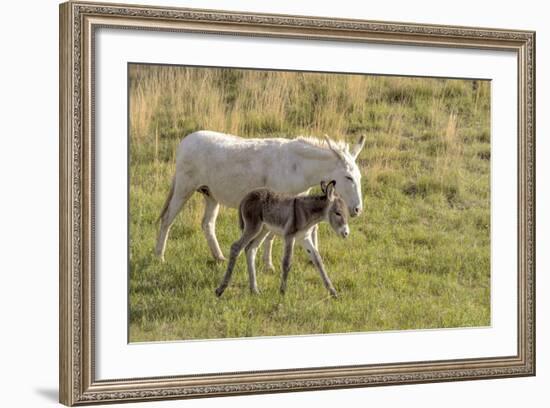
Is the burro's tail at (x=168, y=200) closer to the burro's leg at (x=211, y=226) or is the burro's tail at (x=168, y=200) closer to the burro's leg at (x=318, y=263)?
the burro's leg at (x=211, y=226)

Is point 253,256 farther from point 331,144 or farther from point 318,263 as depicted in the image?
point 331,144

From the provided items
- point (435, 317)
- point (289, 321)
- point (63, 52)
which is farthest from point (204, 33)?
point (435, 317)

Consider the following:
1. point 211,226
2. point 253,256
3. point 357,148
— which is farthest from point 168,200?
point 357,148

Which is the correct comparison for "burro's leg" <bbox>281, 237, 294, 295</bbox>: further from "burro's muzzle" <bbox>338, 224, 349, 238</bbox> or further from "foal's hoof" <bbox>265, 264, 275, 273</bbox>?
"burro's muzzle" <bbox>338, 224, 349, 238</bbox>

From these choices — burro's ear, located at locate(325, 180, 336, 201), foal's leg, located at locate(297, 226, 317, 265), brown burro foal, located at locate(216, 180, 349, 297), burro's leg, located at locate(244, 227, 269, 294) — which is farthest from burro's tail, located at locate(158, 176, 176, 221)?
burro's ear, located at locate(325, 180, 336, 201)

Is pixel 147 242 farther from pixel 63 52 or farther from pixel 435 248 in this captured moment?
pixel 435 248

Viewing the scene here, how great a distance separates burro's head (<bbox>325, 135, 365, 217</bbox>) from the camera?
7930mm

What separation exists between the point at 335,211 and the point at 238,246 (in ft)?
2.27

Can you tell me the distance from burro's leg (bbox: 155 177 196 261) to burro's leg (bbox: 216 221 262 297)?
441 millimetres

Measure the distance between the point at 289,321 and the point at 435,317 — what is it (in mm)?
1111

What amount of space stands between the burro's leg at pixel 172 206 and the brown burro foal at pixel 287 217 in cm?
40

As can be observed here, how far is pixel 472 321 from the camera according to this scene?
826 cm

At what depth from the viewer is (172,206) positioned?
753 cm

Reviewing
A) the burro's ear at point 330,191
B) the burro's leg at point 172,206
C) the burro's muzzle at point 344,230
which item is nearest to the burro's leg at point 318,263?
the burro's muzzle at point 344,230
